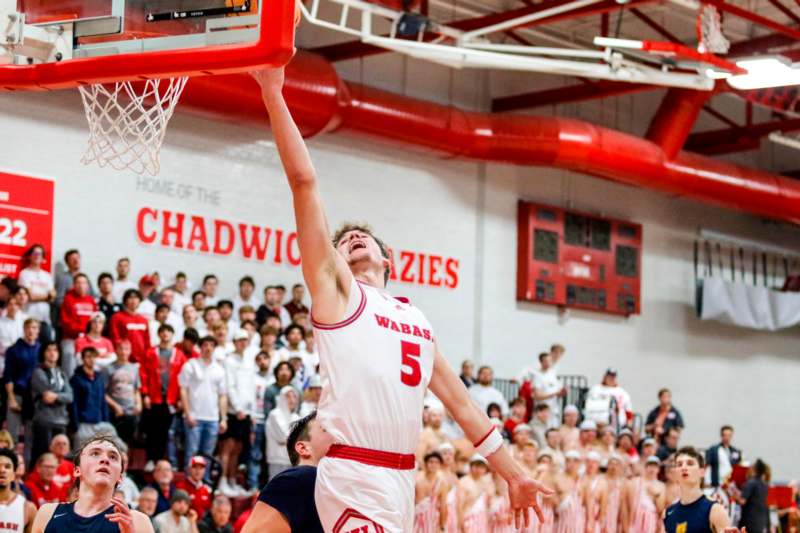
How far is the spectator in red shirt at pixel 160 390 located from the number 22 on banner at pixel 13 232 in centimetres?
247

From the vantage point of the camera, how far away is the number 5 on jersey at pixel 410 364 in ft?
18.0

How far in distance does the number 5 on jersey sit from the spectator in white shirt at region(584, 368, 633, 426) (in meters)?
15.6

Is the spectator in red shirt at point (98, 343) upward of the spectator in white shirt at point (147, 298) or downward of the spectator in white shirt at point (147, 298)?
downward

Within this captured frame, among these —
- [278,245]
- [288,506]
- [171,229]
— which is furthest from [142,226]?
[288,506]

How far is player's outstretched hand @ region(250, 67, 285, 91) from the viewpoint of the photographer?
17.1ft

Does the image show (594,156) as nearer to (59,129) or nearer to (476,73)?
(476,73)

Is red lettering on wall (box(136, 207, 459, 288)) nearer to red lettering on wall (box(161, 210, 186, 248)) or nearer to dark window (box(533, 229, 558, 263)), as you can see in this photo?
red lettering on wall (box(161, 210, 186, 248))

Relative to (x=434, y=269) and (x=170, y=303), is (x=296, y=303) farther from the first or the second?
(x=434, y=269)

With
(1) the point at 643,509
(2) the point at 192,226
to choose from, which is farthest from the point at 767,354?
(2) the point at 192,226

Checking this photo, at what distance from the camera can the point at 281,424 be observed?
51.3 feet

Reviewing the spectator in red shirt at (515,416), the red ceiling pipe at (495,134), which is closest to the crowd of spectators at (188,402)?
the spectator in red shirt at (515,416)

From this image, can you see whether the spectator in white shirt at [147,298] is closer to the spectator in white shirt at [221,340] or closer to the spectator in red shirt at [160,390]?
the spectator in red shirt at [160,390]

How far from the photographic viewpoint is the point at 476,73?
75.6 feet

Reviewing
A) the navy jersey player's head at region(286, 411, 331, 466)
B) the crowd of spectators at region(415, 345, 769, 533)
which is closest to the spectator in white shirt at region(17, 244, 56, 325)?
the crowd of spectators at region(415, 345, 769, 533)
